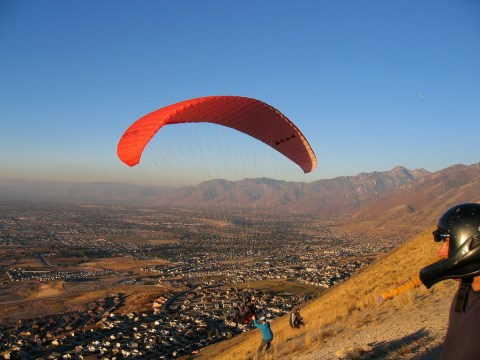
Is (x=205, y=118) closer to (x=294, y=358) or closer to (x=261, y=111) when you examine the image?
(x=261, y=111)

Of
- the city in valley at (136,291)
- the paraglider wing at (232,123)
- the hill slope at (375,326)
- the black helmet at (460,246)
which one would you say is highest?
the paraglider wing at (232,123)

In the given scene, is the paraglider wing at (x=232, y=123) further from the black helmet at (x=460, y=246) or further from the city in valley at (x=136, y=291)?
the black helmet at (x=460, y=246)

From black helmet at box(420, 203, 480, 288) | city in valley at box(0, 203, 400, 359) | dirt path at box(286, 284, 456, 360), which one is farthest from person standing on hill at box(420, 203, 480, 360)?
city in valley at box(0, 203, 400, 359)

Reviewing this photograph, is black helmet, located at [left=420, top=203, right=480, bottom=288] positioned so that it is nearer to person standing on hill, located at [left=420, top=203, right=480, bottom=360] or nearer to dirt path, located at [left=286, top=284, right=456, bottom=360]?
person standing on hill, located at [left=420, top=203, right=480, bottom=360]

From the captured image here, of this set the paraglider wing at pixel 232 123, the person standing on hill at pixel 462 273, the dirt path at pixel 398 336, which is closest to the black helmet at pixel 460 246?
the person standing on hill at pixel 462 273

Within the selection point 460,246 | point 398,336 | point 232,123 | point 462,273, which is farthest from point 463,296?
point 232,123

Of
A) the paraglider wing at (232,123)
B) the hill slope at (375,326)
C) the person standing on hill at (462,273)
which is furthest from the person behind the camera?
the paraglider wing at (232,123)

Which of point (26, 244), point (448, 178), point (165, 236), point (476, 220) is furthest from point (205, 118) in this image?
point (448, 178)

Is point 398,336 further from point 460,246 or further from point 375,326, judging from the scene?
point 460,246
